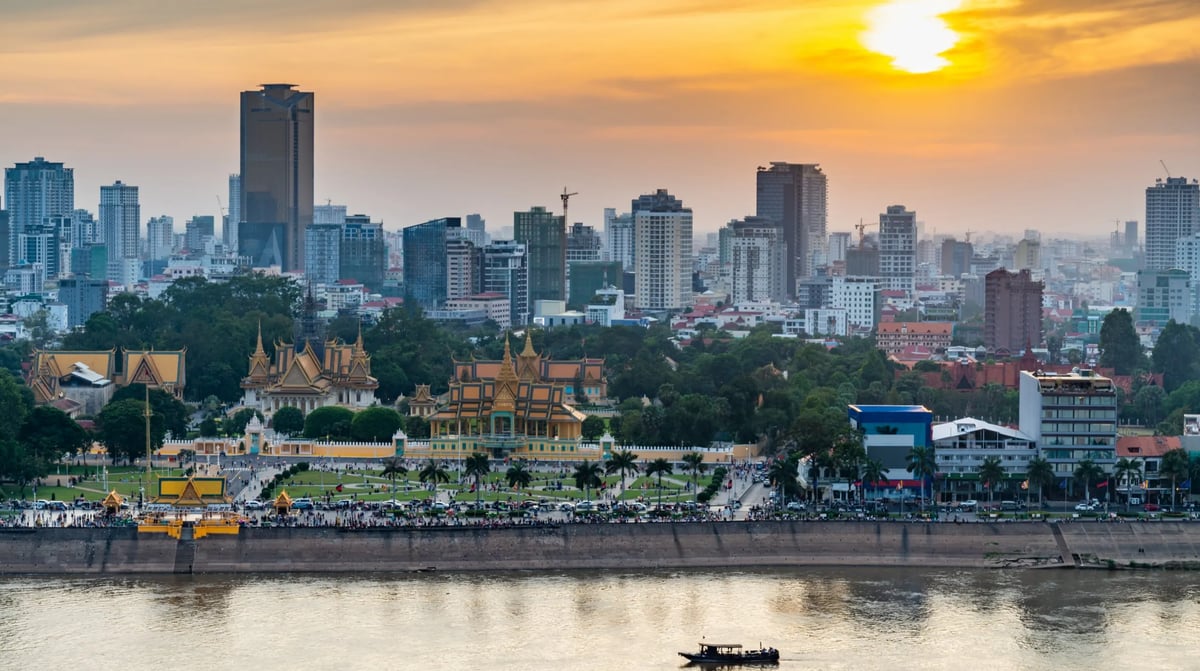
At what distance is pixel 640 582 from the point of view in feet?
202

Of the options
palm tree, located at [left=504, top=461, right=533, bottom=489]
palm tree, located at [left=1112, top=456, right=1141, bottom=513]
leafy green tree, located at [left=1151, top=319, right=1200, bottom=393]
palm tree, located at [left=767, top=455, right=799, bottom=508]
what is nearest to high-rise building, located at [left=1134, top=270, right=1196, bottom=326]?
leafy green tree, located at [left=1151, top=319, right=1200, bottom=393]

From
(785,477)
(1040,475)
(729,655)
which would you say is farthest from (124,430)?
(729,655)

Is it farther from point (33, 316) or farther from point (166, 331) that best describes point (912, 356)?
point (33, 316)

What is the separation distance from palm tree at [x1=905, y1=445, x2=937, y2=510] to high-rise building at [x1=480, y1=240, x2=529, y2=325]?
116 meters

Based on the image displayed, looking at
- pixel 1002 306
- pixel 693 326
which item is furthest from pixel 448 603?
pixel 693 326

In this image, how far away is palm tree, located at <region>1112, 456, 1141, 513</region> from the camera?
7012cm

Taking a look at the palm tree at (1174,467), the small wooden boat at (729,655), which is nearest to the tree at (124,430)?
the small wooden boat at (729,655)

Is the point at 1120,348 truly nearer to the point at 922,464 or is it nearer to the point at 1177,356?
the point at 1177,356

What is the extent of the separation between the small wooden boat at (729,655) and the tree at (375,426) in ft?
110

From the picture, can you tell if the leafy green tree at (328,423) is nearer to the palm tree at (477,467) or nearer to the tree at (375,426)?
the tree at (375,426)

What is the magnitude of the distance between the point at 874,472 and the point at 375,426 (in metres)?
22.0

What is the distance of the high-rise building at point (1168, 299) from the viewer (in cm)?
17588

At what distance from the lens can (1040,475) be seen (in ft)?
229

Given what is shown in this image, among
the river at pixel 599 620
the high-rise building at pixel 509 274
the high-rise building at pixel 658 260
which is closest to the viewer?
the river at pixel 599 620
